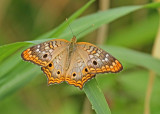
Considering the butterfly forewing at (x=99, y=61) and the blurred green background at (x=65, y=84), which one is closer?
the butterfly forewing at (x=99, y=61)

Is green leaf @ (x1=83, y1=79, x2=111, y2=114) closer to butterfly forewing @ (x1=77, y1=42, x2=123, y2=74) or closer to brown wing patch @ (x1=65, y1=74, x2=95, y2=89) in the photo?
brown wing patch @ (x1=65, y1=74, x2=95, y2=89)

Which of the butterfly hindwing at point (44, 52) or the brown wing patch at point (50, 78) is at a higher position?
the butterfly hindwing at point (44, 52)

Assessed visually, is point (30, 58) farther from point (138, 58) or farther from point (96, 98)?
point (138, 58)

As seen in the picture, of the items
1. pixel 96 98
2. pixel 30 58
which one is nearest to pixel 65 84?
pixel 30 58

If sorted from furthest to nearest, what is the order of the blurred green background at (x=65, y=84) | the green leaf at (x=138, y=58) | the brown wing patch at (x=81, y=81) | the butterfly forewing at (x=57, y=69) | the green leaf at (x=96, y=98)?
the blurred green background at (x=65, y=84)
the green leaf at (x=138, y=58)
the butterfly forewing at (x=57, y=69)
the brown wing patch at (x=81, y=81)
the green leaf at (x=96, y=98)

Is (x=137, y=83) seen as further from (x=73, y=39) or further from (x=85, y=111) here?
(x=73, y=39)

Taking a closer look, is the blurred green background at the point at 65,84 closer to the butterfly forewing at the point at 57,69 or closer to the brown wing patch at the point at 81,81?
the butterfly forewing at the point at 57,69

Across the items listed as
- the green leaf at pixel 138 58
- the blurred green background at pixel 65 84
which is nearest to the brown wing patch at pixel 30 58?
the green leaf at pixel 138 58
